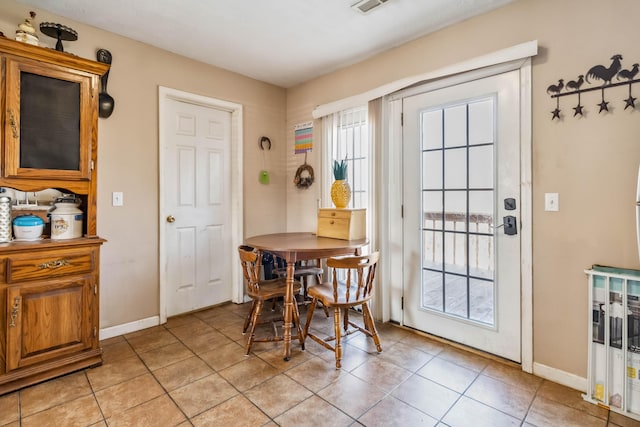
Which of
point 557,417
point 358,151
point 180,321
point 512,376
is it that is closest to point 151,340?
point 180,321

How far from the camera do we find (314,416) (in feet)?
5.57

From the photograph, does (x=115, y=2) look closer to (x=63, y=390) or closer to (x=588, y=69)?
(x=63, y=390)

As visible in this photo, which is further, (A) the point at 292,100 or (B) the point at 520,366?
(A) the point at 292,100

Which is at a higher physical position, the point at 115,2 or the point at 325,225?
the point at 115,2

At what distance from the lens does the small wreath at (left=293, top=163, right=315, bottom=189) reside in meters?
3.65

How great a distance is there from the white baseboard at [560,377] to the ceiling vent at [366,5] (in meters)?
2.70

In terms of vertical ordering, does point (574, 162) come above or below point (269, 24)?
below

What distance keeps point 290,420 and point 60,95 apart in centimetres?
255

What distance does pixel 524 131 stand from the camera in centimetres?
214

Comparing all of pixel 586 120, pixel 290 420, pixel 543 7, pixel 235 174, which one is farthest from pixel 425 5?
pixel 290 420

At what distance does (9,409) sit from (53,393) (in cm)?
19

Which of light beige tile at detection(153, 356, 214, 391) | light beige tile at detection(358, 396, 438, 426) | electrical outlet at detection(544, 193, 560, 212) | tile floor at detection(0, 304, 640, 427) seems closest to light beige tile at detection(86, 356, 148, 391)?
tile floor at detection(0, 304, 640, 427)

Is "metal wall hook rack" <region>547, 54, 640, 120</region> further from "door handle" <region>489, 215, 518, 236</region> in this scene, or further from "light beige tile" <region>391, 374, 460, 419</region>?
"light beige tile" <region>391, 374, 460, 419</region>

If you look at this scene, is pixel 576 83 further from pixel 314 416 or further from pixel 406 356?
pixel 314 416
